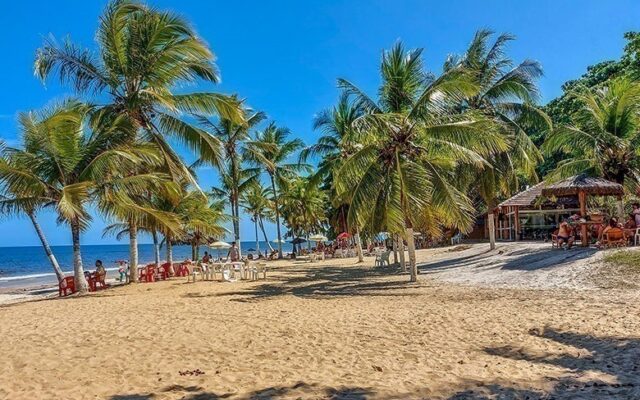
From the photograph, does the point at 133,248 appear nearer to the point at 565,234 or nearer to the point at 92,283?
the point at 92,283

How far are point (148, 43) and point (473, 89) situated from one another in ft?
29.6

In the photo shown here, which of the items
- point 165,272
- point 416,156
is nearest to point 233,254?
point 165,272

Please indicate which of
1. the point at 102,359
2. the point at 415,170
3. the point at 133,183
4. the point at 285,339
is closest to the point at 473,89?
the point at 415,170

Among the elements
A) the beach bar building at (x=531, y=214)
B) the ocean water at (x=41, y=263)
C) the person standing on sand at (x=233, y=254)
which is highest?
the beach bar building at (x=531, y=214)

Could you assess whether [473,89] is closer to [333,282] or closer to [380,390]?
[333,282]

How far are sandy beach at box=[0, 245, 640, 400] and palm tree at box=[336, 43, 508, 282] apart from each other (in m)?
2.71

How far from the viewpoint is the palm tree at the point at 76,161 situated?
12797 millimetres

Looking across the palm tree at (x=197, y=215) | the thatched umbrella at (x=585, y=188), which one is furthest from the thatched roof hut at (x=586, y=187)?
the palm tree at (x=197, y=215)

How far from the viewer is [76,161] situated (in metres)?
13.5

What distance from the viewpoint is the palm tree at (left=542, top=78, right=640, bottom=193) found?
15992 millimetres

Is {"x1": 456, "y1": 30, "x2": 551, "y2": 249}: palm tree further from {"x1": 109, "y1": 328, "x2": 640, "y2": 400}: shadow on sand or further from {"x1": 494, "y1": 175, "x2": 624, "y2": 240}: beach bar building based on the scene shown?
{"x1": 109, "y1": 328, "x2": 640, "y2": 400}: shadow on sand

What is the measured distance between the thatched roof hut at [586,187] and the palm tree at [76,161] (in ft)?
40.4

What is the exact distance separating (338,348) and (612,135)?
44.5 ft

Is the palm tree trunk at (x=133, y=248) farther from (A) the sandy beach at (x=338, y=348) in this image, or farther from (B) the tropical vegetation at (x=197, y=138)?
(A) the sandy beach at (x=338, y=348)
